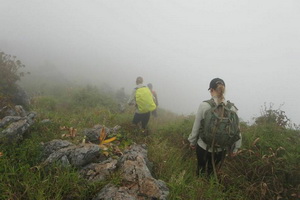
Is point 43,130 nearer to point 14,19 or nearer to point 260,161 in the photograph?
point 260,161

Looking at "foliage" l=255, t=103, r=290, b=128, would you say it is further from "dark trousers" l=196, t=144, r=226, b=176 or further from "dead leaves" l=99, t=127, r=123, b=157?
"dead leaves" l=99, t=127, r=123, b=157

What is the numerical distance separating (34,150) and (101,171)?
145cm

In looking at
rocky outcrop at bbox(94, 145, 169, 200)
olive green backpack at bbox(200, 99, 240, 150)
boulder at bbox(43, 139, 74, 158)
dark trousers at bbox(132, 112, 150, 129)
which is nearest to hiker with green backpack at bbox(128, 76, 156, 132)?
dark trousers at bbox(132, 112, 150, 129)

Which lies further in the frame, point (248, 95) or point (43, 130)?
point (248, 95)

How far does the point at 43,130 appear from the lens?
5.11m

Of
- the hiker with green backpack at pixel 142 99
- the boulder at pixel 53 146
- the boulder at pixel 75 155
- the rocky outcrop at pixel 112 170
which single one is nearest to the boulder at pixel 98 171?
the rocky outcrop at pixel 112 170

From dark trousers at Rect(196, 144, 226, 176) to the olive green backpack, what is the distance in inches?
9.1

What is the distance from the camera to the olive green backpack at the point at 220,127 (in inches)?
140

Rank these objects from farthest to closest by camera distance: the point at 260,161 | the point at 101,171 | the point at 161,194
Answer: the point at 260,161
the point at 101,171
the point at 161,194

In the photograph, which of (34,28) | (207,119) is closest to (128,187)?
(207,119)

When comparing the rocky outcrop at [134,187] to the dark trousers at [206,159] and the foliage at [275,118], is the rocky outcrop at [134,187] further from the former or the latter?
the foliage at [275,118]

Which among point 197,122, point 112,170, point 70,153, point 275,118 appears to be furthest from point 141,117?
point 275,118

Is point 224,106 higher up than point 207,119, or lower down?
higher up

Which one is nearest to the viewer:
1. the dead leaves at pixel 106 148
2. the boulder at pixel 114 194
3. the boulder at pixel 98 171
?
the boulder at pixel 114 194
